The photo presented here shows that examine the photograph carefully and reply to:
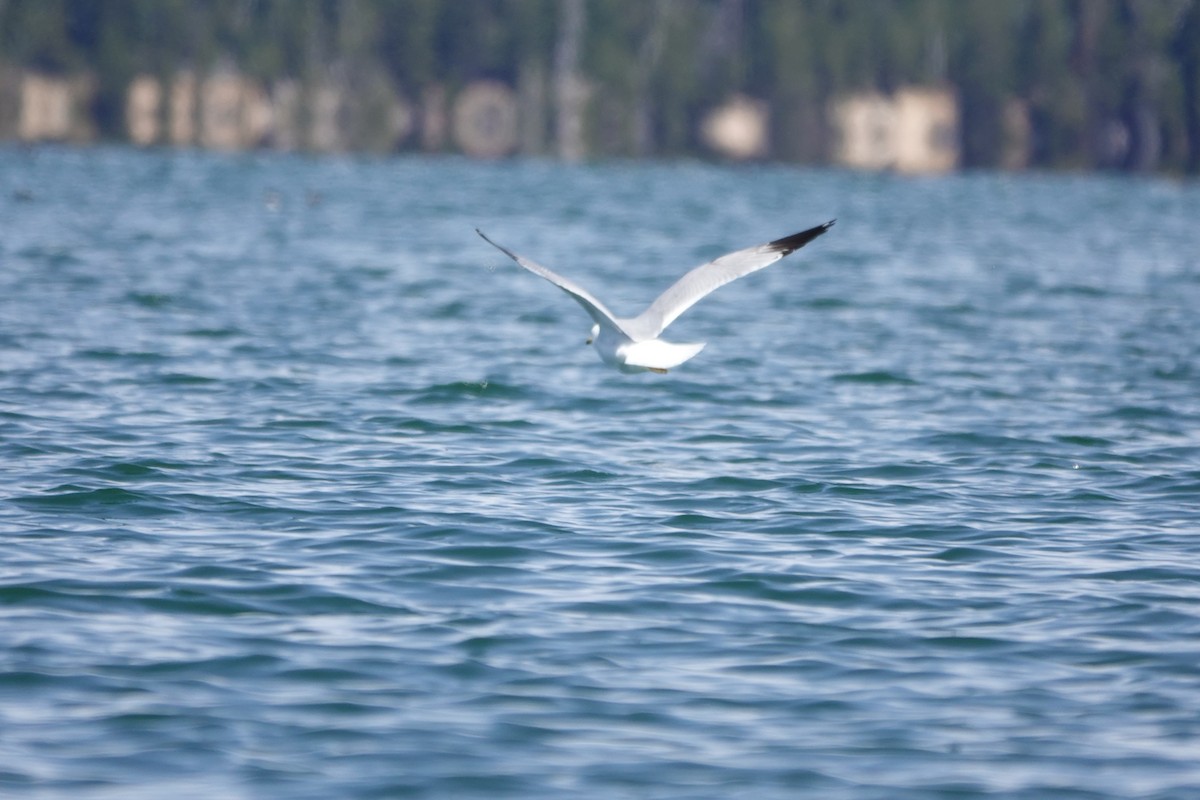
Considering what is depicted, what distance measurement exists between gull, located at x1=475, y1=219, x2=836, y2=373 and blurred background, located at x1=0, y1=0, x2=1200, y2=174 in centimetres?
11184

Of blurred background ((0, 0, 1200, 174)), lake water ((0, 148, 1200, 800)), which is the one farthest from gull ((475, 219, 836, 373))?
blurred background ((0, 0, 1200, 174))

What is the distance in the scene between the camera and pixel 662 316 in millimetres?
13172

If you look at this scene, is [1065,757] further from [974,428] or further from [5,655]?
[974,428]

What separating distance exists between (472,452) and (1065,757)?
758 cm

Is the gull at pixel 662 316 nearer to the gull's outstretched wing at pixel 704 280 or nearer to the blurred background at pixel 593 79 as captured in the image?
the gull's outstretched wing at pixel 704 280

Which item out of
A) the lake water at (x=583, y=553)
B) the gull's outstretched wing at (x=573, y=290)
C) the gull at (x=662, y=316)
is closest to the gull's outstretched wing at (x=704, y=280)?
the gull at (x=662, y=316)

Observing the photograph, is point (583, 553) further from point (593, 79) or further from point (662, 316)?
point (593, 79)

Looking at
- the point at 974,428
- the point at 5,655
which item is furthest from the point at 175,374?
the point at 5,655

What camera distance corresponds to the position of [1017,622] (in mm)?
9789

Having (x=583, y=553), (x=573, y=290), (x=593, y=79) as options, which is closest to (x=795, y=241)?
(x=573, y=290)

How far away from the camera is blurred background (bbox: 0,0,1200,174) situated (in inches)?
4811

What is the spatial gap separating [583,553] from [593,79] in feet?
392

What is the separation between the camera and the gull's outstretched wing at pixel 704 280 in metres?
12.9

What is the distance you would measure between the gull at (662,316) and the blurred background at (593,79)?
367 feet
